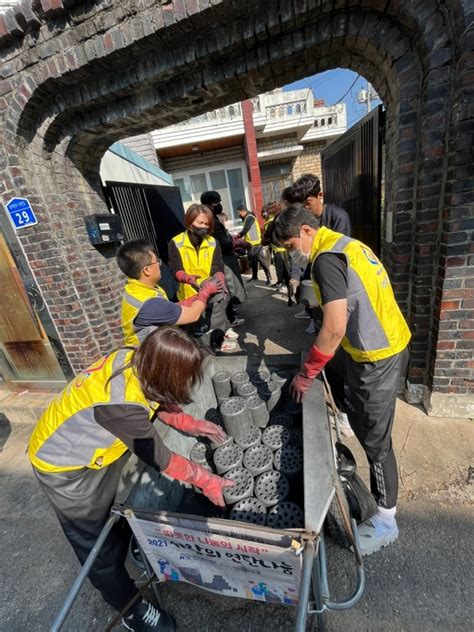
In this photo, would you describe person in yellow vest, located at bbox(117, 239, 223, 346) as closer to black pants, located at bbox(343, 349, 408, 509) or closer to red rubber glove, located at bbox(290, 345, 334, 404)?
red rubber glove, located at bbox(290, 345, 334, 404)

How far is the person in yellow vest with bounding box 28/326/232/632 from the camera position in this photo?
1.24 meters

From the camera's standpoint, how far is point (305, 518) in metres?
1.05

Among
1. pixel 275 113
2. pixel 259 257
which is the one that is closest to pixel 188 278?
pixel 259 257

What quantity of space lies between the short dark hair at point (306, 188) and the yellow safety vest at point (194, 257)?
3.41ft

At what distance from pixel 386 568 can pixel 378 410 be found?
0.96 meters

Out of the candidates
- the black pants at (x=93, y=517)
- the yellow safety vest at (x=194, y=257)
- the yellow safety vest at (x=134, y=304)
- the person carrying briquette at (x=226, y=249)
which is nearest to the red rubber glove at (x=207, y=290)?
the yellow safety vest at (x=134, y=304)

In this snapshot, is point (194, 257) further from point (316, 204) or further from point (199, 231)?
point (316, 204)

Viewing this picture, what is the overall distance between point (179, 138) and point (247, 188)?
2.96 metres

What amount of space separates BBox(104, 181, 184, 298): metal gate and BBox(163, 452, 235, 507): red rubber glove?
3.55 meters

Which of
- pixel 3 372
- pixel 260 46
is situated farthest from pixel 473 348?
pixel 3 372

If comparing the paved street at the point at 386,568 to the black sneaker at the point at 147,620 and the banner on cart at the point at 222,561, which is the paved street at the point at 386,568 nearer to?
the black sneaker at the point at 147,620

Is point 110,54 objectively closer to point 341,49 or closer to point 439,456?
point 341,49

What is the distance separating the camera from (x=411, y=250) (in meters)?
2.43

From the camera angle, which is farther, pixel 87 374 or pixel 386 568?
pixel 386 568
